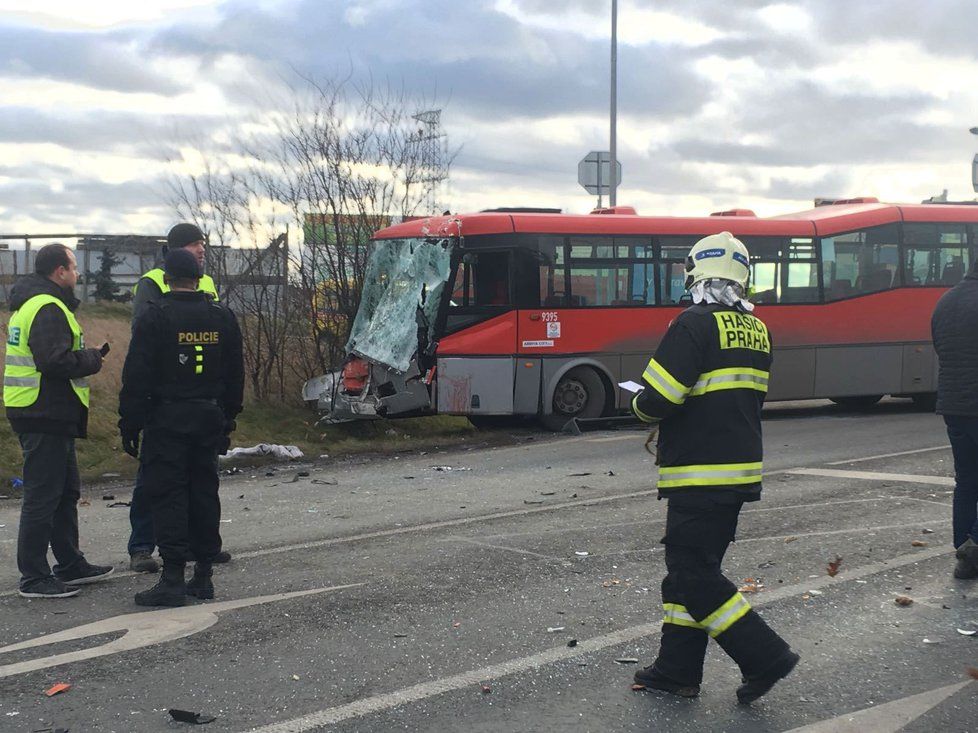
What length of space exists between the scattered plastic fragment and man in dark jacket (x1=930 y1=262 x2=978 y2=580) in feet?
15.0

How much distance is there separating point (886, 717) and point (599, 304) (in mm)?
12486

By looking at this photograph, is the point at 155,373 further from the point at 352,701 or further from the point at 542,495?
the point at 542,495

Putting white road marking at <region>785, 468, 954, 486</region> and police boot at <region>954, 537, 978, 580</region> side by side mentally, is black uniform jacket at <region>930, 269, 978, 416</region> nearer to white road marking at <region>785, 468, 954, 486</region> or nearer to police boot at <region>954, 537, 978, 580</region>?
police boot at <region>954, 537, 978, 580</region>

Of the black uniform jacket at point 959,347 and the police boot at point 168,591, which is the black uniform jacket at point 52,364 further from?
the black uniform jacket at point 959,347

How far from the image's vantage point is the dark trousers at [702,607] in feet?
16.0

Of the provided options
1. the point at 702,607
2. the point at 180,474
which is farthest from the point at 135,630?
the point at 702,607

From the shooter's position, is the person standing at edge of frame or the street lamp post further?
the street lamp post

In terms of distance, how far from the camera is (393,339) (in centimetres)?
1603

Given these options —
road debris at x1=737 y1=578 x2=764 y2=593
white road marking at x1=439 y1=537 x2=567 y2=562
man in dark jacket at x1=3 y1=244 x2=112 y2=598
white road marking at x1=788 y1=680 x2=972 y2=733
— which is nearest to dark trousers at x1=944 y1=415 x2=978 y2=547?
road debris at x1=737 y1=578 x2=764 y2=593

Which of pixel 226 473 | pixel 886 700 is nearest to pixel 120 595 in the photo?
pixel 886 700

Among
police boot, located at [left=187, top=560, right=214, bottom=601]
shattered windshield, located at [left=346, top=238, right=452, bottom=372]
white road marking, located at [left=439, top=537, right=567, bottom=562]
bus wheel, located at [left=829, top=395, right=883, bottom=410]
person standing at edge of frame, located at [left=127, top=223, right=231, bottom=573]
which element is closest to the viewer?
police boot, located at [left=187, top=560, right=214, bottom=601]

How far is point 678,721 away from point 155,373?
3.45m

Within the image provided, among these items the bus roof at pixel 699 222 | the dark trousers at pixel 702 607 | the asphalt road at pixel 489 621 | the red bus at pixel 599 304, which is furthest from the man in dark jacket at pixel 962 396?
the bus roof at pixel 699 222

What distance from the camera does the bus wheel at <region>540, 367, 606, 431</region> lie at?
16750 mm
